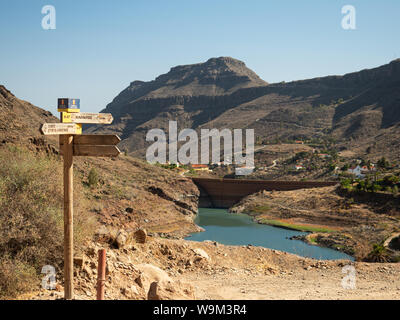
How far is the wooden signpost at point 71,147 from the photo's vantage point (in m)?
6.05

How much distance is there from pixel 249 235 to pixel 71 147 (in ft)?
108

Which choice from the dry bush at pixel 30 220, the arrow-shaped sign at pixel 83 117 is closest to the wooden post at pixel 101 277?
the dry bush at pixel 30 220

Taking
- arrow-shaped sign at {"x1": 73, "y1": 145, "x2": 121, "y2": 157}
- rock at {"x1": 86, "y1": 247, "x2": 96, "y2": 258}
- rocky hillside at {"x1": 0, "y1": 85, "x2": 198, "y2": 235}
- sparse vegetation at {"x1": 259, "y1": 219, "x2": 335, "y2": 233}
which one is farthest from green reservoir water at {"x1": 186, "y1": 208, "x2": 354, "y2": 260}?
arrow-shaped sign at {"x1": 73, "y1": 145, "x2": 121, "y2": 157}

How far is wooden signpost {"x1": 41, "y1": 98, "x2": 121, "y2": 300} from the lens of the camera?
6.05 meters

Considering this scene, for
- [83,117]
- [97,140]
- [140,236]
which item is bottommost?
[140,236]

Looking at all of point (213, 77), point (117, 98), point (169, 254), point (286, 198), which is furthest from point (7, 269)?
point (117, 98)

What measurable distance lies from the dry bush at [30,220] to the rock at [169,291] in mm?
1938

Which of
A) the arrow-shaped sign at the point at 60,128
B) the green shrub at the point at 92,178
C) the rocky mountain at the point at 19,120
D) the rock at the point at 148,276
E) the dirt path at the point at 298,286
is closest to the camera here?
the arrow-shaped sign at the point at 60,128

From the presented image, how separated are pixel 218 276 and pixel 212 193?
44766mm

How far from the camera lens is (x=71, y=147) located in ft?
20.3

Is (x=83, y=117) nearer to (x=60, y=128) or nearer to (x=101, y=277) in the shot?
(x=60, y=128)

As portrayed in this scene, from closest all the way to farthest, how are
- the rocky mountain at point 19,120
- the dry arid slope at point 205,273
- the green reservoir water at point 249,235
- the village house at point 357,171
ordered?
the dry arid slope at point 205,273 → the rocky mountain at point 19,120 → the green reservoir water at point 249,235 → the village house at point 357,171

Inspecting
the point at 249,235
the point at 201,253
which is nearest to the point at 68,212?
the point at 201,253

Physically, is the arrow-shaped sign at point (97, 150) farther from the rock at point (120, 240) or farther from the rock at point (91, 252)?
the rock at point (120, 240)
